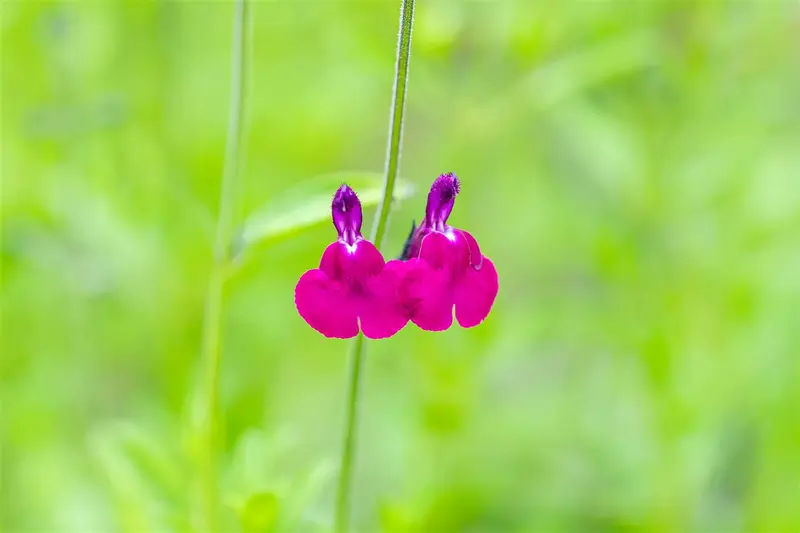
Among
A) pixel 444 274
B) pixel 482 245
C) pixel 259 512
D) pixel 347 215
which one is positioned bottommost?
pixel 259 512

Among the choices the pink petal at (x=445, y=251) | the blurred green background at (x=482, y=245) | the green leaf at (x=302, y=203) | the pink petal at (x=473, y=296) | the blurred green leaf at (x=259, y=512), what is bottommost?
the blurred green leaf at (x=259, y=512)

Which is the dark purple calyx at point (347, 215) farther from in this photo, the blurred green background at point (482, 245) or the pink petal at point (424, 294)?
the blurred green background at point (482, 245)

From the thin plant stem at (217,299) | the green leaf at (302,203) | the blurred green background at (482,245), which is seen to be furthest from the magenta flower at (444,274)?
the blurred green background at (482,245)

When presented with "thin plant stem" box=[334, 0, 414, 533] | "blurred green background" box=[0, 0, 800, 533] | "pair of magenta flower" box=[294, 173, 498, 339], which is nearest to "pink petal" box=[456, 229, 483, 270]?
"pair of magenta flower" box=[294, 173, 498, 339]

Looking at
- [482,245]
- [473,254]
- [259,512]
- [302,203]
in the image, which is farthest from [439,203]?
[482,245]

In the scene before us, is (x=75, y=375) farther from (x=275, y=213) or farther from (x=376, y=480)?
(x=275, y=213)

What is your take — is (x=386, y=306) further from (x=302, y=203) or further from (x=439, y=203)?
(x=302, y=203)
